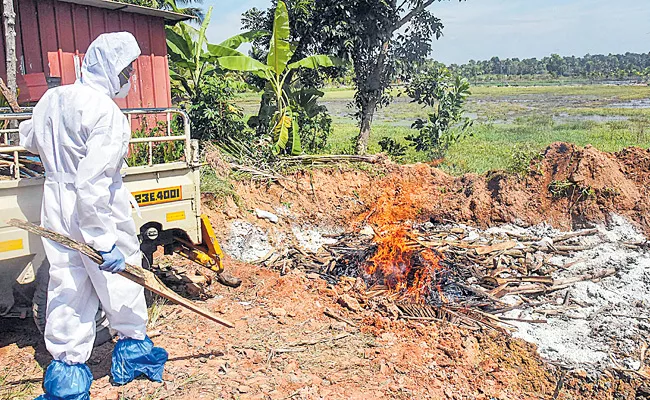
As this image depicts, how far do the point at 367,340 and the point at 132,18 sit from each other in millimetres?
7230

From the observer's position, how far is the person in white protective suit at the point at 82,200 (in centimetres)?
381

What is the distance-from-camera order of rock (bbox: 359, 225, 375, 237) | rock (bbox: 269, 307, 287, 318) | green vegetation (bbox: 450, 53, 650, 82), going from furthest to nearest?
green vegetation (bbox: 450, 53, 650, 82)
rock (bbox: 359, 225, 375, 237)
rock (bbox: 269, 307, 287, 318)

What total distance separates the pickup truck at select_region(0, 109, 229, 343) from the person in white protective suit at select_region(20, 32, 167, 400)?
407mm

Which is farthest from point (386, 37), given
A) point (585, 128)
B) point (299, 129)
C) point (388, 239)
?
point (585, 128)

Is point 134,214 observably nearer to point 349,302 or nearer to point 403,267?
point 349,302

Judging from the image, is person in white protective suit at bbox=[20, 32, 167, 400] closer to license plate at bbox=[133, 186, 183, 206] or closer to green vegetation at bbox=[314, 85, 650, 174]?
license plate at bbox=[133, 186, 183, 206]

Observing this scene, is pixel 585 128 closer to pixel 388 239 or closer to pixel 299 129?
pixel 299 129

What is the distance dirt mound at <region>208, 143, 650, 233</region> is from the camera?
9172mm

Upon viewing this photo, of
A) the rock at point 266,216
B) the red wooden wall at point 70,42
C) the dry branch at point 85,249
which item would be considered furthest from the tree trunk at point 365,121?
the dry branch at point 85,249

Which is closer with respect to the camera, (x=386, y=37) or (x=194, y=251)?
(x=194, y=251)

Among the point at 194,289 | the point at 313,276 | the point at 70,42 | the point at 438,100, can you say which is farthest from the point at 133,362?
the point at 438,100

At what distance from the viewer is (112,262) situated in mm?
3840

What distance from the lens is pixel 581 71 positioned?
95812 mm

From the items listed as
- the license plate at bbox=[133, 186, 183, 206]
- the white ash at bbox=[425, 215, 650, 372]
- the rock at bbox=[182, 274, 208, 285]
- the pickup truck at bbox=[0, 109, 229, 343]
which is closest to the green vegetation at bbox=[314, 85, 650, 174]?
the white ash at bbox=[425, 215, 650, 372]
